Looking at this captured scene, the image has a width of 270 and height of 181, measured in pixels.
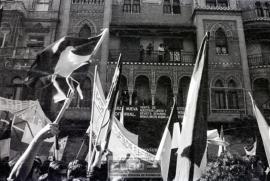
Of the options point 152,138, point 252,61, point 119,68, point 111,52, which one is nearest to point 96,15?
point 111,52

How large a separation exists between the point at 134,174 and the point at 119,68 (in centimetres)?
414

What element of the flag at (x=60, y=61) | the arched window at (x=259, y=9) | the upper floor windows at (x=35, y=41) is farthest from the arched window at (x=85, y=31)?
the flag at (x=60, y=61)

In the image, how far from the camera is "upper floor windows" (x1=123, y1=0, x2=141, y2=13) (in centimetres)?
2619

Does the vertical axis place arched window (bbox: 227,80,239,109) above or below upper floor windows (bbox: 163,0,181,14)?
below

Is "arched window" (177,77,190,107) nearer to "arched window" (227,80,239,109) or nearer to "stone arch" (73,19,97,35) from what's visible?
"arched window" (227,80,239,109)

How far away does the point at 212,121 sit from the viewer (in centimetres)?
2128

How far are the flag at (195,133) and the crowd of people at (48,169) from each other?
239cm

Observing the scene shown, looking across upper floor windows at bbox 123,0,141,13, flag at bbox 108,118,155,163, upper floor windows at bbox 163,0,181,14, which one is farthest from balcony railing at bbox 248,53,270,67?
flag at bbox 108,118,155,163

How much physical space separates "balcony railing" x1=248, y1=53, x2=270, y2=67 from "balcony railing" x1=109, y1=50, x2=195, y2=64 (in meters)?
4.36

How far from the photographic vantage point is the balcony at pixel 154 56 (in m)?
23.5

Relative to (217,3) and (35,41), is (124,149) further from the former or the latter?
(217,3)

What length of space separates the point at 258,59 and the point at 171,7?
8.31m

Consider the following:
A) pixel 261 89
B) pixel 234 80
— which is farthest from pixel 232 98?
pixel 261 89

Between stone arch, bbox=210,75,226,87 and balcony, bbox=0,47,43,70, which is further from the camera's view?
stone arch, bbox=210,75,226,87
